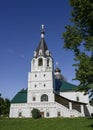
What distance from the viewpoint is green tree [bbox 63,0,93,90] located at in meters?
15.8

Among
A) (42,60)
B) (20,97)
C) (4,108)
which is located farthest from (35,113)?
(4,108)

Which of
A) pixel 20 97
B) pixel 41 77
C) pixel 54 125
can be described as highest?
pixel 41 77

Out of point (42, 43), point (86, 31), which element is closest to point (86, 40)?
point (86, 31)

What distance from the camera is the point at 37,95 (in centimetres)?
4369

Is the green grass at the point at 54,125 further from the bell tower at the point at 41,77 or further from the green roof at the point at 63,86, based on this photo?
the green roof at the point at 63,86

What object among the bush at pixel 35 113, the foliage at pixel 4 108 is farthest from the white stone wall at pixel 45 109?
the foliage at pixel 4 108

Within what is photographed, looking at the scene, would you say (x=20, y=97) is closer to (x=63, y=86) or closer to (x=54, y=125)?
(x=63, y=86)

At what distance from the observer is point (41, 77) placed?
45406 mm

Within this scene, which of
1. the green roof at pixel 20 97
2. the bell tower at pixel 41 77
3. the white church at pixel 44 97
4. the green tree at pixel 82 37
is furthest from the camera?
the green roof at pixel 20 97

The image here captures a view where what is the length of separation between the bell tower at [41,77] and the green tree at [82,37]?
1034 inches

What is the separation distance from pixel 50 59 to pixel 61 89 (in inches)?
361

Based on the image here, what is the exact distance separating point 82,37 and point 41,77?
28.0 meters

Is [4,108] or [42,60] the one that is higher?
[42,60]

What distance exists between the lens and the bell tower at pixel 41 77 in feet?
143
